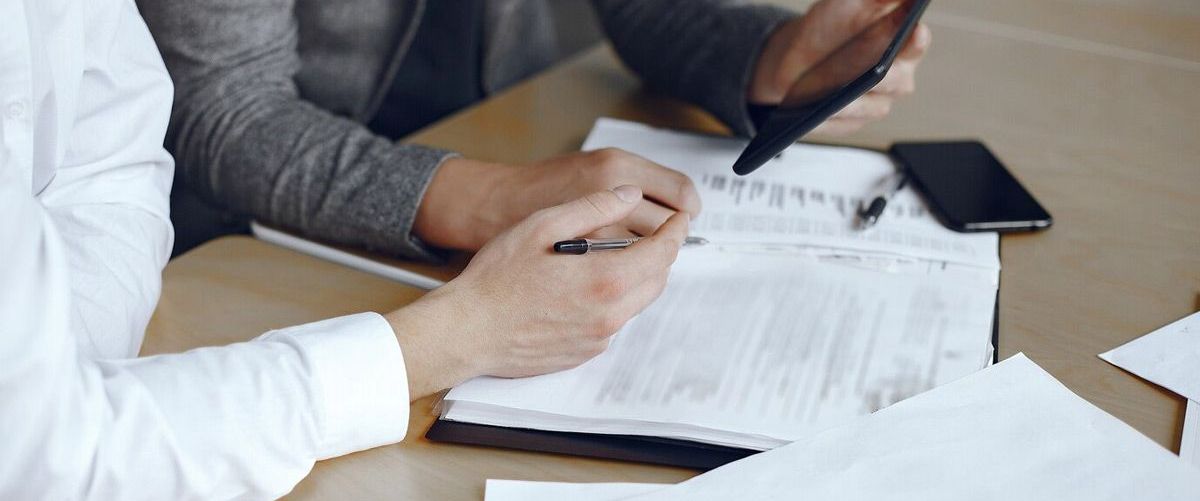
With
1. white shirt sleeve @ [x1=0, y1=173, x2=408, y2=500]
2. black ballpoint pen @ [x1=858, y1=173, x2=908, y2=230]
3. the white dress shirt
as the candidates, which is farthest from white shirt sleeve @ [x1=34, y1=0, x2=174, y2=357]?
black ballpoint pen @ [x1=858, y1=173, x2=908, y2=230]

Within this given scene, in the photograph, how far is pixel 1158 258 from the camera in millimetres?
872

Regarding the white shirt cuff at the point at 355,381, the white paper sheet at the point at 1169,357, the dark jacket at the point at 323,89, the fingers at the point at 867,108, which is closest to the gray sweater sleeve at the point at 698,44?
the dark jacket at the point at 323,89

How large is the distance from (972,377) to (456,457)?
0.33 m

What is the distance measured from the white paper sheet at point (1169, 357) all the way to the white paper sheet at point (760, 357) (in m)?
0.10

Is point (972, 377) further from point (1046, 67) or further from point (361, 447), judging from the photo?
point (1046, 67)

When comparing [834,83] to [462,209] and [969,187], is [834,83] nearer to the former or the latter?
[969,187]

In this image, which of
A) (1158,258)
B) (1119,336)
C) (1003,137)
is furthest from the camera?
(1003,137)

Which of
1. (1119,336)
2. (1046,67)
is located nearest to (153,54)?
(1119,336)

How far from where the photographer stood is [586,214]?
2.38 feet

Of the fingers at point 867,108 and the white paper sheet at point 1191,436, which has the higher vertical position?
the fingers at point 867,108

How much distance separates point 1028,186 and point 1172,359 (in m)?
0.29

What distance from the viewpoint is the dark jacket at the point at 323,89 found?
2.87 feet

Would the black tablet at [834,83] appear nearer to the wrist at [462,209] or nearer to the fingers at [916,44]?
the fingers at [916,44]

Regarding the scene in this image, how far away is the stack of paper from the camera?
0.69 meters
